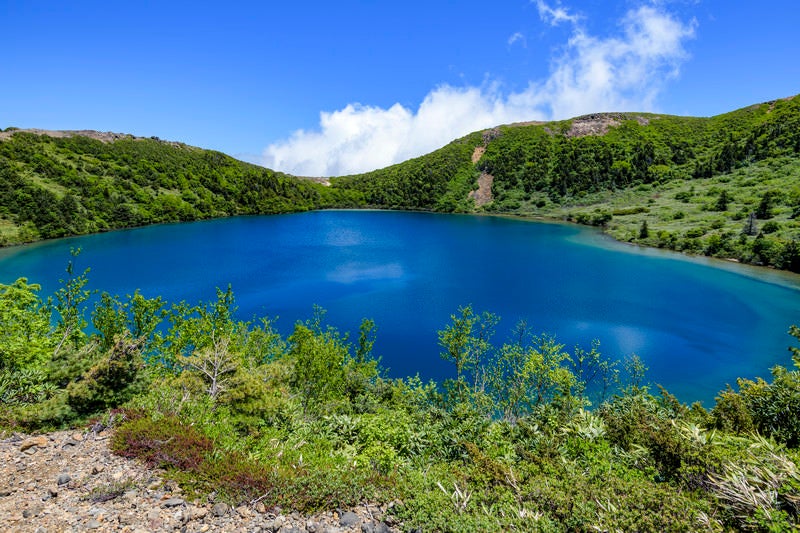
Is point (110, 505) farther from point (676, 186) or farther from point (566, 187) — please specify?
point (566, 187)

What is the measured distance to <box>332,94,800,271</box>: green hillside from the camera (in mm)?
87438

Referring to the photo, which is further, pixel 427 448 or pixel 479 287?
pixel 479 287

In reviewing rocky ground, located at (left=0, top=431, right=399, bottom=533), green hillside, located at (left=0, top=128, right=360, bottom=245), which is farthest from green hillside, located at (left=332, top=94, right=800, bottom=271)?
rocky ground, located at (left=0, top=431, right=399, bottom=533)

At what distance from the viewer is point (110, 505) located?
913cm

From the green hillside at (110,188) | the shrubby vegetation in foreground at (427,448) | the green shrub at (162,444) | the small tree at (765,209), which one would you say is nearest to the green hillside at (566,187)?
the small tree at (765,209)

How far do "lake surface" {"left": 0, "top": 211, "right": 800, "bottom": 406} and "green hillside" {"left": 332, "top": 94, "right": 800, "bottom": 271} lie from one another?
46.5 ft

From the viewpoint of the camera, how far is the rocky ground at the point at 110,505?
8.59 m

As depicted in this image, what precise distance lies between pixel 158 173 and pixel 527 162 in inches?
6661

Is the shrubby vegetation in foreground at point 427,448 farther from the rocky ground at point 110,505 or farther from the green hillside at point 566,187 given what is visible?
the green hillside at point 566,187

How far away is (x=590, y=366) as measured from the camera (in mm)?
35906

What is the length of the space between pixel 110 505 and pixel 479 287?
55.7 m

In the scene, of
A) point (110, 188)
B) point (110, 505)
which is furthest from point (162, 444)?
point (110, 188)

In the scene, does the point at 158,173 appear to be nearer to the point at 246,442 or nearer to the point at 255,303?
the point at 255,303

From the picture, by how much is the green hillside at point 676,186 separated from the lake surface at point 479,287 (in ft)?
46.5
